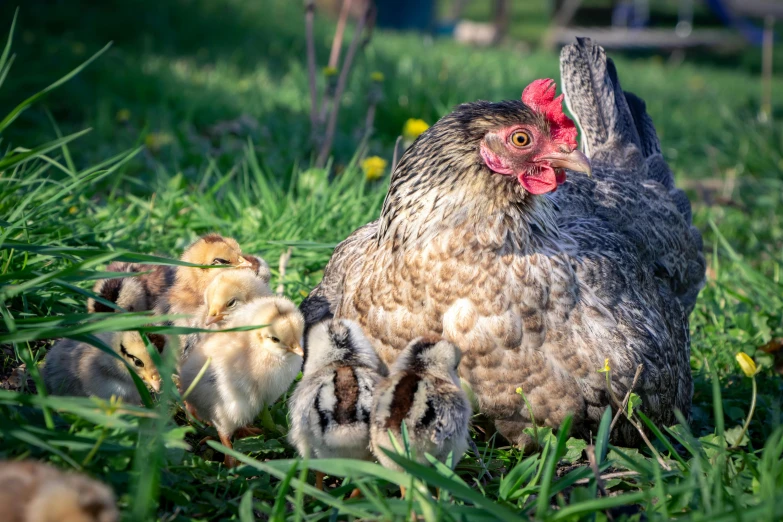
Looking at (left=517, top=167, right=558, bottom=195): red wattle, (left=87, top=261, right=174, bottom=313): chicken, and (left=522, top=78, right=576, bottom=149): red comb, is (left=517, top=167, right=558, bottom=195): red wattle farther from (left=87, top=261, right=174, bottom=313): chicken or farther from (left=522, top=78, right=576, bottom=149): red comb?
(left=87, top=261, right=174, bottom=313): chicken

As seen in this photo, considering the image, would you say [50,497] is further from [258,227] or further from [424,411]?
[258,227]

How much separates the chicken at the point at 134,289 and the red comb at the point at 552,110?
5.19ft

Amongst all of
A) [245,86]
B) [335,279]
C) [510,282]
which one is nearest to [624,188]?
[510,282]

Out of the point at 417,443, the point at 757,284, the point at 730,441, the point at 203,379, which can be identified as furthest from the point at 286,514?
the point at 757,284

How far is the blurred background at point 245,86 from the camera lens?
19.6ft

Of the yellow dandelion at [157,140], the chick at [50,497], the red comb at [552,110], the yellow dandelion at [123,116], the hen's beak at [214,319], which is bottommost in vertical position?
the yellow dandelion at [157,140]

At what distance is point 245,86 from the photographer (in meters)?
7.98

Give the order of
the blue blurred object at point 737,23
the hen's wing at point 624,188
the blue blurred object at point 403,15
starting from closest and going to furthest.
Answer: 1. the hen's wing at point 624,188
2. the blue blurred object at point 403,15
3. the blue blurred object at point 737,23

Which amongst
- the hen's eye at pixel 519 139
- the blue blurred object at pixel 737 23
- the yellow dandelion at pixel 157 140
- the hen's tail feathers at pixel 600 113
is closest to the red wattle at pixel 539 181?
the hen's eye at pixel 519 139

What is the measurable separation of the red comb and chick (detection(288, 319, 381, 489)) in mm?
1086

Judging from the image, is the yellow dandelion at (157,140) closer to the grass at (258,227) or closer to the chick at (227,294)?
the grass at (258,227)

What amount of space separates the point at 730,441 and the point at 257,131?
178 inches

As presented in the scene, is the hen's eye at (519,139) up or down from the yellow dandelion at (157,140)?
up

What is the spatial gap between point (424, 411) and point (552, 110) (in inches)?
50.2
